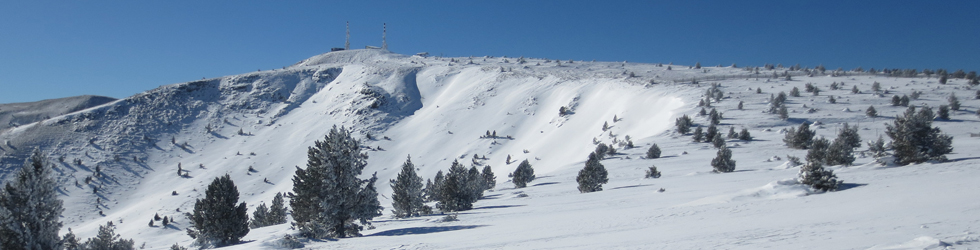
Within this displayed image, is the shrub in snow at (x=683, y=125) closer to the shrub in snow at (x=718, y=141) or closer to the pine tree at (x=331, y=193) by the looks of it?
the shrub in snow at (x=718, y=141)

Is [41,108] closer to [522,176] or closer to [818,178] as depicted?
[522,176]

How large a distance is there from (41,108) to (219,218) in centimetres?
9863

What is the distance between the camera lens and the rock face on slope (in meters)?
82.5

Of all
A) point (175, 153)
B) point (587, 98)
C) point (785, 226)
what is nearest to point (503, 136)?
point (587, 98)

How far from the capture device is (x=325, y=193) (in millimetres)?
16516

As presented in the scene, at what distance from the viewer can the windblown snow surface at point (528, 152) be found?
10078 mm

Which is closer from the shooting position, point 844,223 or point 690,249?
point 690,249

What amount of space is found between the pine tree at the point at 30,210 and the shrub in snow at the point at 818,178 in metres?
23.7

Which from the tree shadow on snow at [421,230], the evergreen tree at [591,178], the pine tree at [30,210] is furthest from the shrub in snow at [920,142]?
the pine tree at [30,210]

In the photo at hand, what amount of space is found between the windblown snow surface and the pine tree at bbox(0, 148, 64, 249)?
6.11 meters

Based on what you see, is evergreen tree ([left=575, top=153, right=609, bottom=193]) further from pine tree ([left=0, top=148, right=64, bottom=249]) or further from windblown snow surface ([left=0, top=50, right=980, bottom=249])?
pine tree ([left=0, top=148, right=64, bottom=249])

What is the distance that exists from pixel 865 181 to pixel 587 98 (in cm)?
5060

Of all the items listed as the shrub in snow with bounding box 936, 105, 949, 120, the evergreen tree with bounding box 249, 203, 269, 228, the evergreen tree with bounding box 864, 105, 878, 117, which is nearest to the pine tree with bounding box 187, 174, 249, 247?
the evergreen tree with bounding box 249, 203, 269, 228

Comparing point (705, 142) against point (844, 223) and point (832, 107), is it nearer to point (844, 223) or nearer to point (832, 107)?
point (832, 107)
